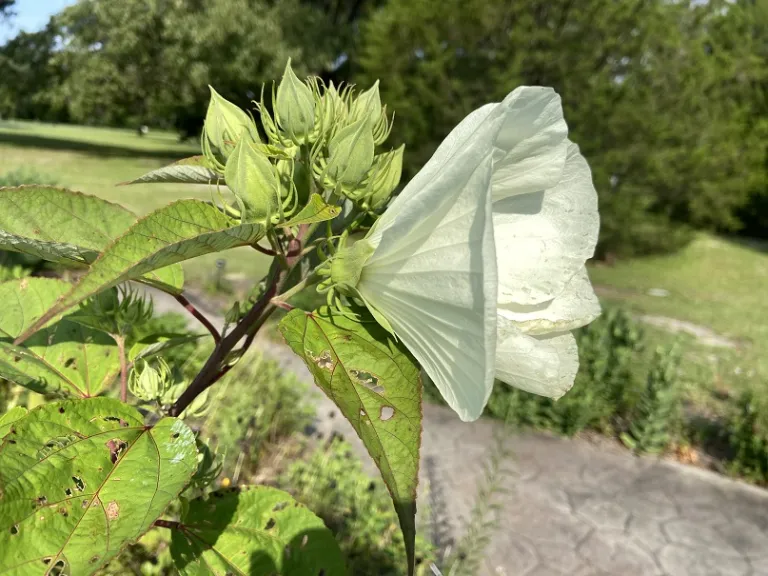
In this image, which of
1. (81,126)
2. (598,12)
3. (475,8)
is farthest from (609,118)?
(81,126)

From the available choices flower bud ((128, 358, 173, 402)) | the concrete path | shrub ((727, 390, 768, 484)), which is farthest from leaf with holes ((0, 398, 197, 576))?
shrub ((727, 390, 768, 484))

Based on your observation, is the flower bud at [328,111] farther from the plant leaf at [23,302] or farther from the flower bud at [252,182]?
the plant leaf at [23,302]

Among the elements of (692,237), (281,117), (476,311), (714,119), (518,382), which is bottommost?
(692,237)

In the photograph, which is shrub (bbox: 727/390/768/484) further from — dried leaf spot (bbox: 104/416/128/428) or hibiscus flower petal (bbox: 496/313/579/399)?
dried leaf spot (bbox: 104/416/128/428)

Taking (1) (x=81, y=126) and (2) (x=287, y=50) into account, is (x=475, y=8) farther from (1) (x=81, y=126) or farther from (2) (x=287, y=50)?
(1) (x=81, y=126)

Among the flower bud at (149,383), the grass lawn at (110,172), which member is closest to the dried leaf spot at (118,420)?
the flower bud at (149,383)

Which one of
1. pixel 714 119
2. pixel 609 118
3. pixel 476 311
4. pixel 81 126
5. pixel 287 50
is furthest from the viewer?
pixel 81 126
